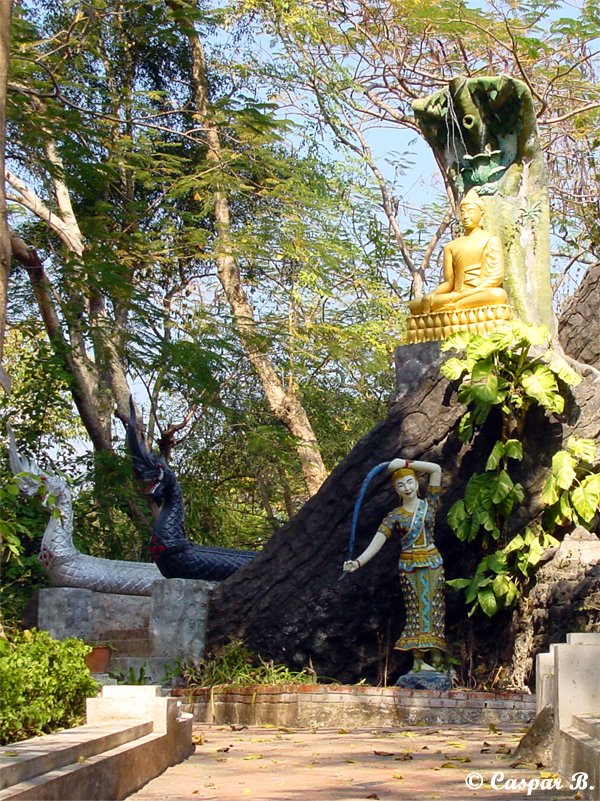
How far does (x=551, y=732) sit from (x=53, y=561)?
20.9ft

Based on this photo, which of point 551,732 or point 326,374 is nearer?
point 551,732

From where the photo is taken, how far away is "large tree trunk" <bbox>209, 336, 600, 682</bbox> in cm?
983

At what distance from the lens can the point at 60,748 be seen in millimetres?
4379

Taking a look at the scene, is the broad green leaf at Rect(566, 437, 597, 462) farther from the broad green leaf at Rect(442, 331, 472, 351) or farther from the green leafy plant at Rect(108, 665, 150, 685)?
the green leafy plant at Rect(108, 665, 150, 685)

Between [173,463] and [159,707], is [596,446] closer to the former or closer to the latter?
[159,707]

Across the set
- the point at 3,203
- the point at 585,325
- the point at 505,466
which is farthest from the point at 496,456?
the point at 3,203

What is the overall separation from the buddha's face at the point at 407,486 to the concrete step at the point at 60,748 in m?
3.95

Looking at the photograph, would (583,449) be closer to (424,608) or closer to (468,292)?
(424,608)

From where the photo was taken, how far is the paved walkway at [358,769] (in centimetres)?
498

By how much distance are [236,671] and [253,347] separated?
6.99 metres

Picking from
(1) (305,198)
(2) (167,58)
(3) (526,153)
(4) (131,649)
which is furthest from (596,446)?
(2) (167,58)

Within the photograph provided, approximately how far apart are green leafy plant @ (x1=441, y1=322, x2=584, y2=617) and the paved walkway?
6.00 feet

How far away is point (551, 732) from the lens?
557 centimetres

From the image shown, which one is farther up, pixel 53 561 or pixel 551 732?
pixel 53 561
